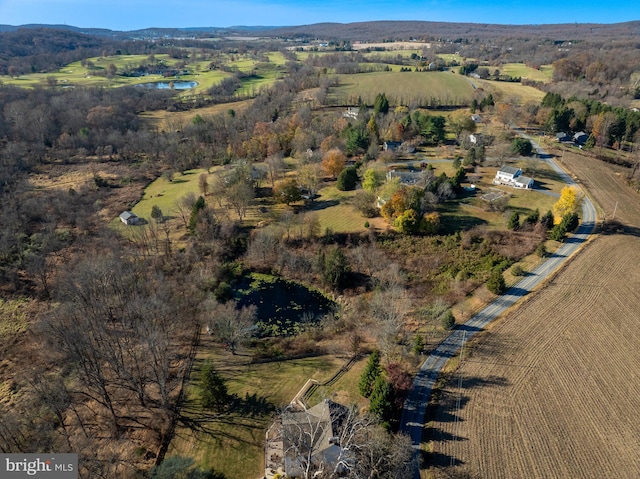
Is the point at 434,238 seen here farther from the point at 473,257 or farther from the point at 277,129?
the point at 277,129

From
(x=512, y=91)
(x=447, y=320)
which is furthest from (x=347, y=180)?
(x=512, y=91)

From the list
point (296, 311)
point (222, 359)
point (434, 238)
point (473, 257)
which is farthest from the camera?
point (434, 238)

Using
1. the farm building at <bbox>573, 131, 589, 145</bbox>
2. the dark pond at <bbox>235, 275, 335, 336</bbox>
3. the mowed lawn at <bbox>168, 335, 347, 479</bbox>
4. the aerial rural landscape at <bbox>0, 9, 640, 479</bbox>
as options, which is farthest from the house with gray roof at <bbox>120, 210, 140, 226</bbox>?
the farm building at <bbox>573, 131, 589, 145</bbox>

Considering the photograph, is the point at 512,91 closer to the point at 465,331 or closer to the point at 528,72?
the point at 528,72

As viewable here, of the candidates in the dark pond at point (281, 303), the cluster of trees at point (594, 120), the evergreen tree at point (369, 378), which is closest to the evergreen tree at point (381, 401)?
the evergreen tree at point (369, 378)

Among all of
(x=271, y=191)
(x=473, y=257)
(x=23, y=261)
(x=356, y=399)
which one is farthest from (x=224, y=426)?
(x=271, y=191)

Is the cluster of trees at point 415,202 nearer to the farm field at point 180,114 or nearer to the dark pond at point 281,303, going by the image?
the dark pond at point 281,303
